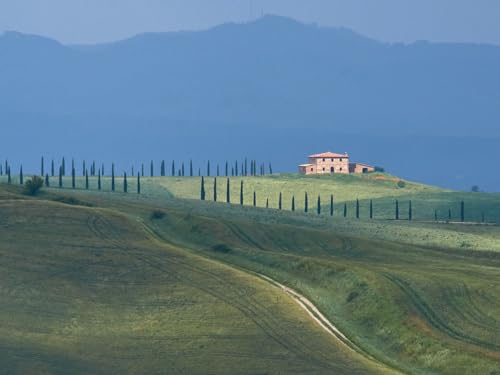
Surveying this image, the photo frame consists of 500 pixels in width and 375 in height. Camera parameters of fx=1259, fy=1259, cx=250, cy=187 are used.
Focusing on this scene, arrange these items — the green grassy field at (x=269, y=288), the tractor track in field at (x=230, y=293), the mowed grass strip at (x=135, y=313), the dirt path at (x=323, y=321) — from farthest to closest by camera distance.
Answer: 1. the dirt path at (x=323, y=321)
2. the tractor track in field at (x=230, y=293)
3. the green grassy field at (x=269, y=288)
4. the mowed grass strip at (x=135, y=313)

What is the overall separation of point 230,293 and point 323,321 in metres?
10.9

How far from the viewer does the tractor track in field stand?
92.0 m

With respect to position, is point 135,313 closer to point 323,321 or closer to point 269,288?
point 269,288

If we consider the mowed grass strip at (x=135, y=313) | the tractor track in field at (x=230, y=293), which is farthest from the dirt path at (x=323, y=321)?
the tractor track in field at (x=230, y=293)

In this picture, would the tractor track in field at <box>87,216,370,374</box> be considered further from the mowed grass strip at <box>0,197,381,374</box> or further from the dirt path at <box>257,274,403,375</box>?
the dirt path at <box>257,274,403,375</box>

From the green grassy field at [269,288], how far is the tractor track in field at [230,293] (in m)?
0.33

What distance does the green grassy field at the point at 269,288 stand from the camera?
91.3 metres

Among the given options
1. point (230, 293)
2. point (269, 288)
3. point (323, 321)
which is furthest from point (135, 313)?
point (323, 321)

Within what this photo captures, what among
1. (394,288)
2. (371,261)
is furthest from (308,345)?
(371,261)

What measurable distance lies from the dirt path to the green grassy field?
31.6 inches

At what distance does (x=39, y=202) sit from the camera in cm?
14950

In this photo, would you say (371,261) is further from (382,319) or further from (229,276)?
(382,319)

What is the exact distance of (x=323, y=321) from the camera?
103 metres

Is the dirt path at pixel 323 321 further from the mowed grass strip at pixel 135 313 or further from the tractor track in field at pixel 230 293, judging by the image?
the tractor track in field at pixel 230 293
